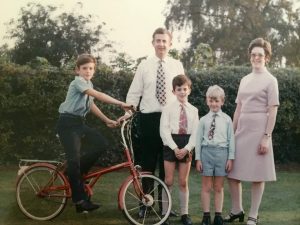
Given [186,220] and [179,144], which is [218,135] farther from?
[186,220]

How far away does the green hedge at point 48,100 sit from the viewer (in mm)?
8297

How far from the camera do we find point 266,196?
6.55 meters

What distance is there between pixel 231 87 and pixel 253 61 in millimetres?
3973

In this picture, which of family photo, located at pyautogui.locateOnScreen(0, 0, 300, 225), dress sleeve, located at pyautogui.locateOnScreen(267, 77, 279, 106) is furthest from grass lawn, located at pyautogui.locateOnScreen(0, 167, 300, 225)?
dress sleeve, located at pyautogui.locateOnScreen(267, 77, 279, 106)

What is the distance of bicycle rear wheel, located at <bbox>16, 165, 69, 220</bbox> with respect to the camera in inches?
198

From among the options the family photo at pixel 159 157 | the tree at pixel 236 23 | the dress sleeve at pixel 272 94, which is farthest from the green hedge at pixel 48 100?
the tree at pixel 236 23

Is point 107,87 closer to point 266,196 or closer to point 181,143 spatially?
point 266,196

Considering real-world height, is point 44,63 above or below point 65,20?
below

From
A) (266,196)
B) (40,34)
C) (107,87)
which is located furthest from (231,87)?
(40,34)

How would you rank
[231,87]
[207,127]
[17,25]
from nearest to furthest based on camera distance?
[207,127], [231,87], [17,25]

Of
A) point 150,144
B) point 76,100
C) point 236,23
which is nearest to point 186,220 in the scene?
point 150,144

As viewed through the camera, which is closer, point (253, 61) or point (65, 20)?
point (253, 61)

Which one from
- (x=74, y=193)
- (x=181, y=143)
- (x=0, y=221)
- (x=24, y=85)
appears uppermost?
(x=24, y=85)

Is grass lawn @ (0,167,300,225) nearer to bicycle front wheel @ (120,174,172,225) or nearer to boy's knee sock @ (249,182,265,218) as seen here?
bicycle front wheel @ (120,174,172,225)
